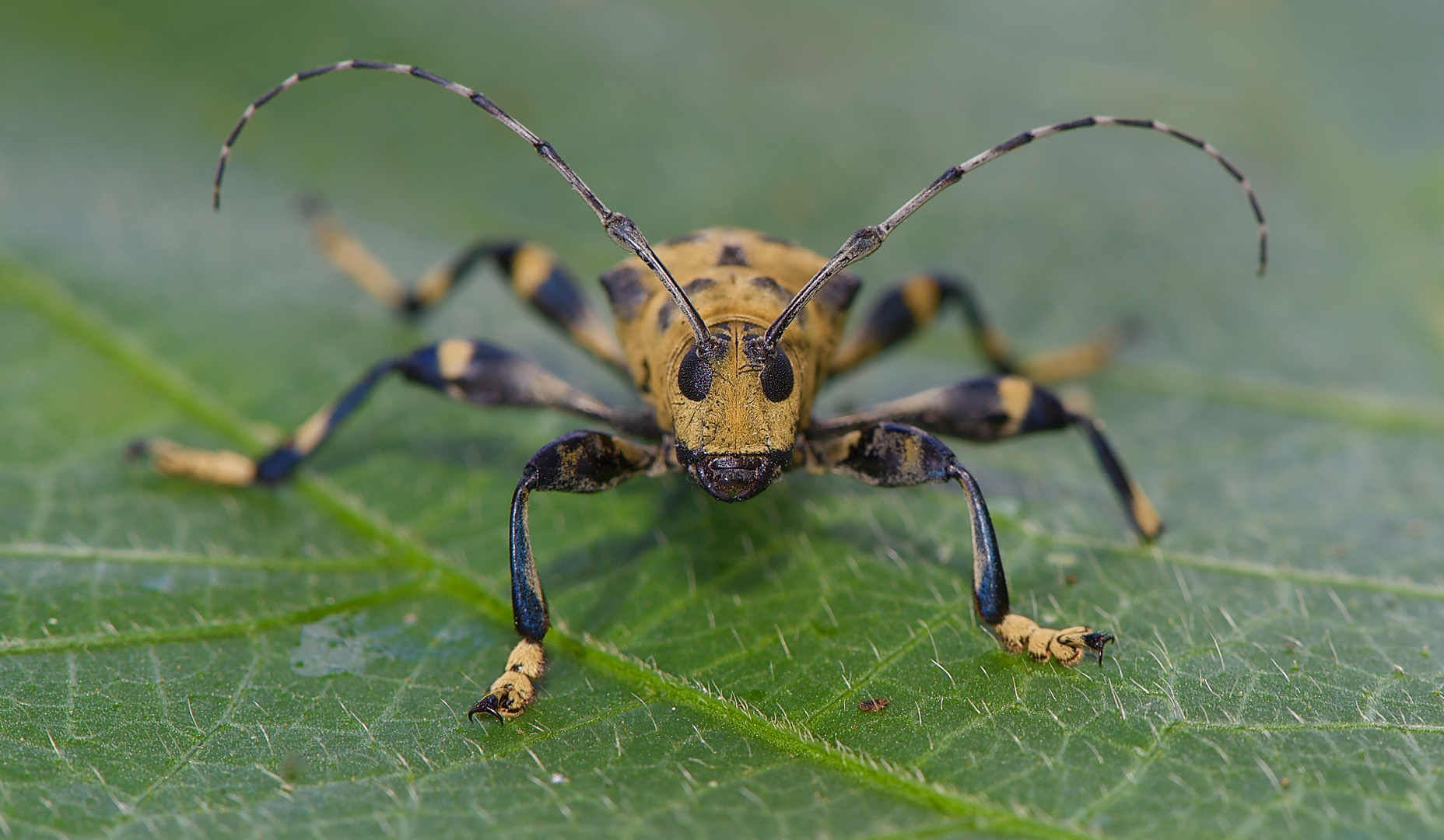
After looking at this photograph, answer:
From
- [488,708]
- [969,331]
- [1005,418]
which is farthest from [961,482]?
[969,331]

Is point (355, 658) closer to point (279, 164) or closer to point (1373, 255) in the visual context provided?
point (279, 164)

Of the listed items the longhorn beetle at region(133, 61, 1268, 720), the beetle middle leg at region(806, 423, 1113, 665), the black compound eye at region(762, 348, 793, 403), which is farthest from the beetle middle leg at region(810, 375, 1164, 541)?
the black compound eye at region(762, 348, 793, 403)

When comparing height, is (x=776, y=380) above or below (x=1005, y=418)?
above

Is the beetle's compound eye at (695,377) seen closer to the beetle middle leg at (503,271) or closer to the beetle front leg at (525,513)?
the beetle front leg at (525,513)

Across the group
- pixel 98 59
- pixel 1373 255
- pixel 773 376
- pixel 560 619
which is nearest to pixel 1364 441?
pixel 1373 255

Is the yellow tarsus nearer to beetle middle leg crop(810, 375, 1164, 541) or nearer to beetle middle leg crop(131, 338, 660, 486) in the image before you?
beetle middle leg crop(810, 375, 1164, 541)

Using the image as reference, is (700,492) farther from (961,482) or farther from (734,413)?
(961,482)
